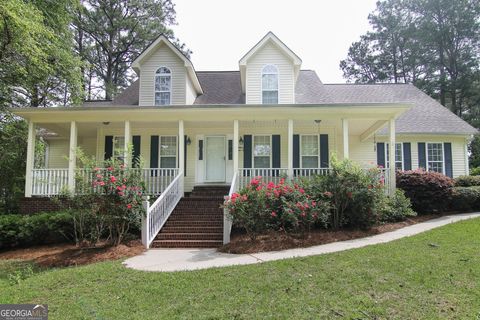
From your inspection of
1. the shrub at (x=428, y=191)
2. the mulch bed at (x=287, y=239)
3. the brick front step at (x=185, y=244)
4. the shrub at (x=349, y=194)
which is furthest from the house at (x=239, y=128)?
the mulch bed at (x=287, y=239)

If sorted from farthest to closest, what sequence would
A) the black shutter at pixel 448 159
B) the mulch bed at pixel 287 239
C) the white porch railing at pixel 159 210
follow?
the black shutter at pixel 448 159 < the white porch railing at pixel 159 210 < the mulch bed at pixel 287 239

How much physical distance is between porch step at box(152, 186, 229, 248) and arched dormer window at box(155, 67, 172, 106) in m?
4.51

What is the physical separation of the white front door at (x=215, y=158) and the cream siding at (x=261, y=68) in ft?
6.99

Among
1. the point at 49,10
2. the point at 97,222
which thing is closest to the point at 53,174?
the point at 97,222

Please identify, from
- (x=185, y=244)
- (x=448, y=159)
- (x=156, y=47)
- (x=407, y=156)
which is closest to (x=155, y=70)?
(x=156, y=47)

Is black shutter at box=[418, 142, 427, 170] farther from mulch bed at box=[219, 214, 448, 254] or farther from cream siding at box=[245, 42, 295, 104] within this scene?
mulch bed at box=[219, 214, 448, 254]

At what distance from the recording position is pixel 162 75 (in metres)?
12.6

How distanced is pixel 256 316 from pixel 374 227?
5.89 metres

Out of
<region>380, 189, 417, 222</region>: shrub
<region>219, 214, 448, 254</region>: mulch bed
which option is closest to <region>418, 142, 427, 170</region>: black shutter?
<region>380, 189, 417, 222</region>: shrub

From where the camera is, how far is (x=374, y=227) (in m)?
8.20

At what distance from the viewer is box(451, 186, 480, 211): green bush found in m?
10.1

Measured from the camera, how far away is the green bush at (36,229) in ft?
27.5

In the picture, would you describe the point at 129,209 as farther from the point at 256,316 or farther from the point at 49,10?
the point at 49,10

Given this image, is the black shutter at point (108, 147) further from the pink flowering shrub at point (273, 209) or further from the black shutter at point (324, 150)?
the black shutter at point (324, 150)
